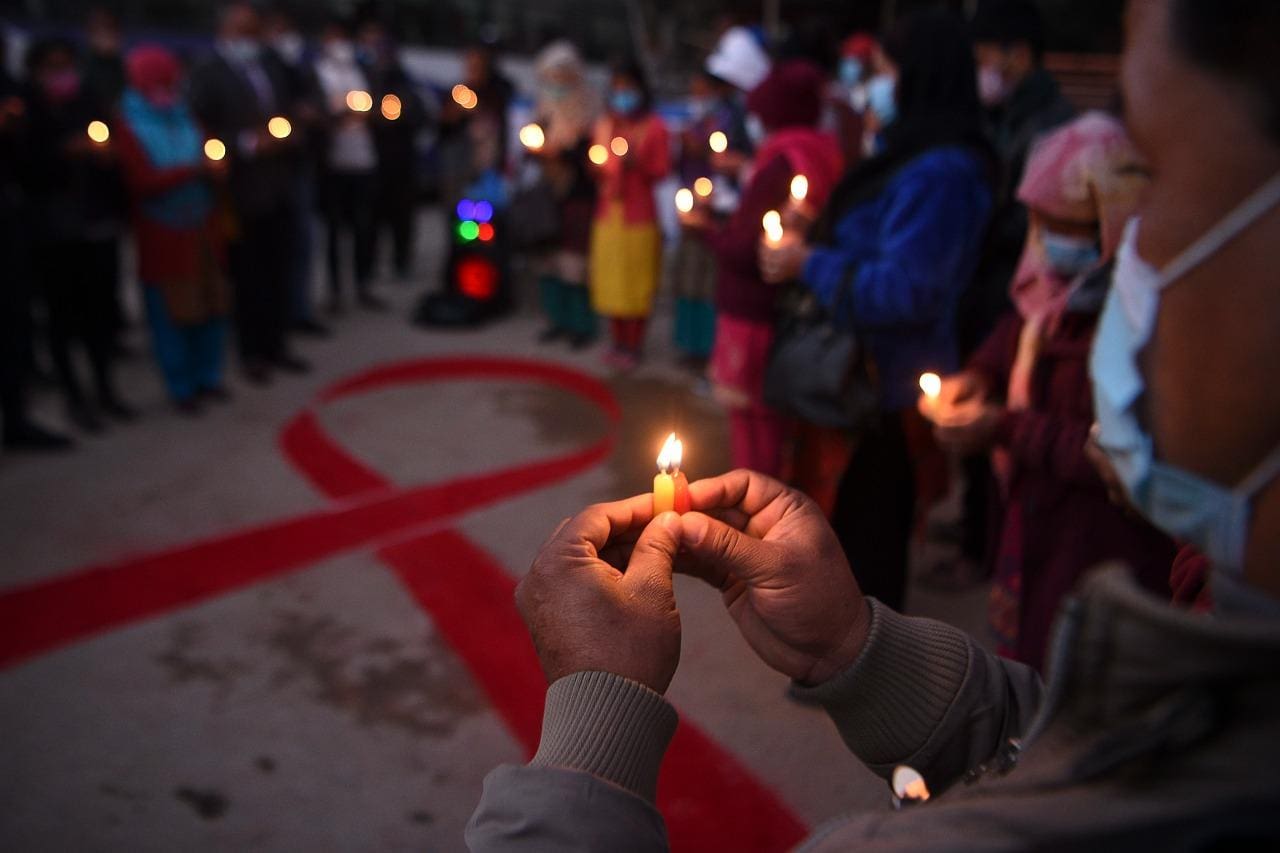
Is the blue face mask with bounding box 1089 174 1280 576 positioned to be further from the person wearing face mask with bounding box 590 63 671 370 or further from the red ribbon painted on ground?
the person wearing face mask with bounding box 590 63 671 370

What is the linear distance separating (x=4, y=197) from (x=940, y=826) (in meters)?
5.24

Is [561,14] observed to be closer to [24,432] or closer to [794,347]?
[24,432]

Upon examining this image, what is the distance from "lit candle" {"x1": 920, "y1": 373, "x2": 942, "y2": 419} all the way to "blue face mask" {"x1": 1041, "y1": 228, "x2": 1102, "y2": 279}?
416 mm

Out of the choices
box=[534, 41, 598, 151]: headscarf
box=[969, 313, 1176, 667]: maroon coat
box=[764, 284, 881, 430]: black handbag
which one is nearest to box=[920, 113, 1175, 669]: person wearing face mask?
box=[969, 313, 1176, 667]: maroon coat

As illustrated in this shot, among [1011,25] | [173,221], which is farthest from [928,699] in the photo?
[173,221]

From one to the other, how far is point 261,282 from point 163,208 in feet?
3.20

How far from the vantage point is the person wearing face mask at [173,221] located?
4.83 metres

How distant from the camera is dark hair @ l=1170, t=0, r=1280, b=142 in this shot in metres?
0.68

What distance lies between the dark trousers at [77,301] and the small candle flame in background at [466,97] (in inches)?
129

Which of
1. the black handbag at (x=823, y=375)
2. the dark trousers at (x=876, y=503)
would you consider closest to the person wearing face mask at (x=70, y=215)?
the black handbag at (x=823, y=375)

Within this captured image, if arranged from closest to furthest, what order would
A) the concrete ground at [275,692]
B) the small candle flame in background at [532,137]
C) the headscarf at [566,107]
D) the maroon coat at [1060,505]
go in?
the maroon coat at [1060,505] → the concrete ground at [275,692] → the small candle flame in background at [532,137] → the headscarf at [566,107]

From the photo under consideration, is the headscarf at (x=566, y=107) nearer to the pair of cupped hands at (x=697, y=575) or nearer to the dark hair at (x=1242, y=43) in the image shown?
the pair of cupped hands at (x=697, y=575)

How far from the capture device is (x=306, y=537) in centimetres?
392

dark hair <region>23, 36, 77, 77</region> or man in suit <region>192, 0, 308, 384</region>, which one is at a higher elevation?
dark hair <region>23, 36, 77, 77</region>
